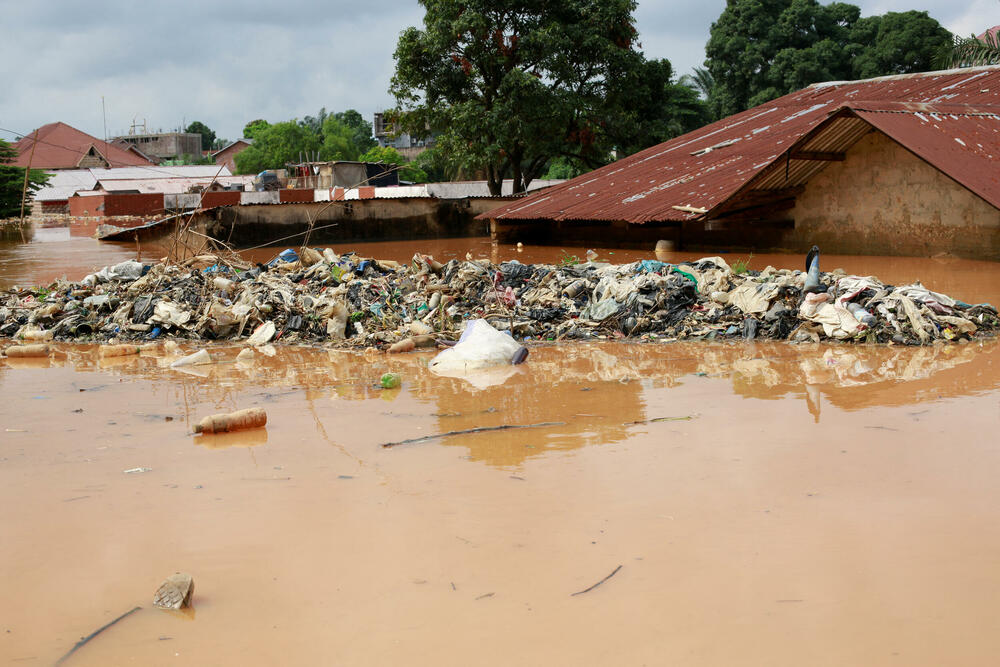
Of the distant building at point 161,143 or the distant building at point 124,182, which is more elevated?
the distant building at point 161,143

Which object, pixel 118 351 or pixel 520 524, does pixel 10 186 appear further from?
pixel 520 524

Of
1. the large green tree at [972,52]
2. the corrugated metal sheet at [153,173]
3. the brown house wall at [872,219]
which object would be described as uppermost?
the large green tree at [972,52]

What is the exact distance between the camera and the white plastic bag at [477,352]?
21.2 ft

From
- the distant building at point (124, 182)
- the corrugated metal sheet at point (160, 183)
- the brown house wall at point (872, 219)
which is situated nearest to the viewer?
the brown house wall at point (872, 219)

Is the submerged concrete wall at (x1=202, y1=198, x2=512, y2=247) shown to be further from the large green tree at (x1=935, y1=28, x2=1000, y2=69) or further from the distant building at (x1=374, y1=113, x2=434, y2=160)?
the distant building at (x1=374, y1=113, x2=434, y2=160)

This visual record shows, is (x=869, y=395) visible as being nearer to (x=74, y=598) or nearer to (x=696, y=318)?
(x=696, y=318)

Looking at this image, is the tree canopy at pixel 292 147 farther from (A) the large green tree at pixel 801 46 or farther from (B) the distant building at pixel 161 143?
(A) the large green tree at pixel 801 46

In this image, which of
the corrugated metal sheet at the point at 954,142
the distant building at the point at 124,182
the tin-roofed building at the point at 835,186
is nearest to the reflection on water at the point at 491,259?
the tin-roofed building at the point at 835,186

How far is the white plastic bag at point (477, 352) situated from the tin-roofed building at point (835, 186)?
Result: 770 centimetres

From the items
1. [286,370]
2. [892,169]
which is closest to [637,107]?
[892,169]

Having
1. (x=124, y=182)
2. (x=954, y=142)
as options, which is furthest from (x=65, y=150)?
(x=954, y=142)

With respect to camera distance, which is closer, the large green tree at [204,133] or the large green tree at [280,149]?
the large green tree at [280,149]

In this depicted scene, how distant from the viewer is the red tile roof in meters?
59.3

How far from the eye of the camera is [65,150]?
196ft
